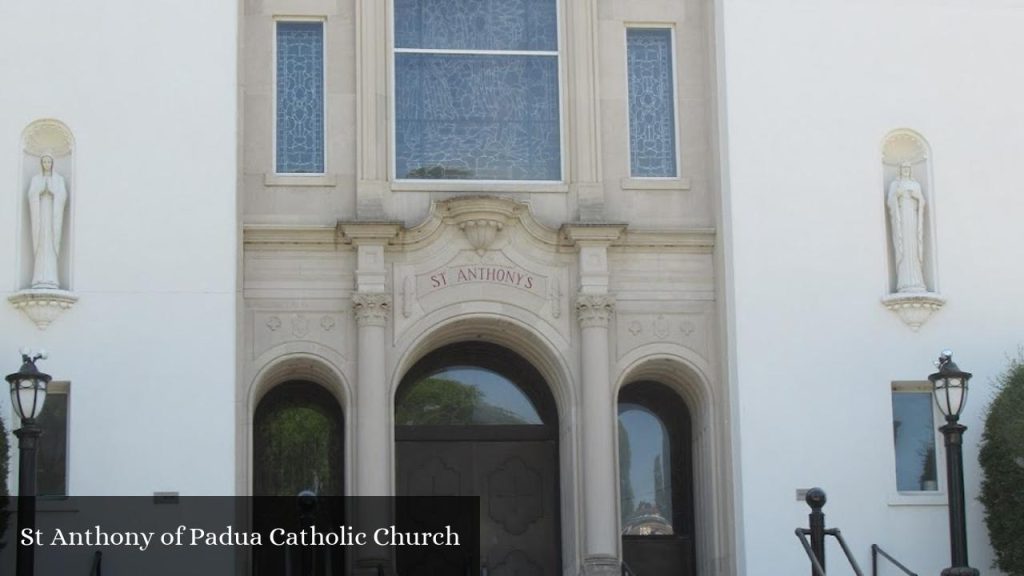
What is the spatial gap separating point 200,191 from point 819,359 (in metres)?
7.89

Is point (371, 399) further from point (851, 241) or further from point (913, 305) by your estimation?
point (913, 305)

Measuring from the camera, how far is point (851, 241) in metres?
23.7

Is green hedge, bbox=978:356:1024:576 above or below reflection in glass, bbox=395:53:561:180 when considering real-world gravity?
below

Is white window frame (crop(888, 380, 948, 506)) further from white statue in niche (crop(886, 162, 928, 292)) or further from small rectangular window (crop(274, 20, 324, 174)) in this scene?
small rectangular window (crop(274, 20, 324, 174))

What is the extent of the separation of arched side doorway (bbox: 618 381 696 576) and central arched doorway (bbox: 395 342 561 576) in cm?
105

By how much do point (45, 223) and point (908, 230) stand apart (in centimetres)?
1068

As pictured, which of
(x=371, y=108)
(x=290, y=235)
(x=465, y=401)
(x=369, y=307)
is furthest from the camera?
(x=465, y=401)

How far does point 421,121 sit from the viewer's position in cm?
2453

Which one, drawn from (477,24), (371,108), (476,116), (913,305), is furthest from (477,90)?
(913,305)

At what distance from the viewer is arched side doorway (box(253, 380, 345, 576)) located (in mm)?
25000

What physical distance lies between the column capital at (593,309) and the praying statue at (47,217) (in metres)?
6.42

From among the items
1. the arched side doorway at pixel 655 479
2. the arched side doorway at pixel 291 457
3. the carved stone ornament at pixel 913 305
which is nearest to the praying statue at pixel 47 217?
the arched side doorway at pixel 291 457

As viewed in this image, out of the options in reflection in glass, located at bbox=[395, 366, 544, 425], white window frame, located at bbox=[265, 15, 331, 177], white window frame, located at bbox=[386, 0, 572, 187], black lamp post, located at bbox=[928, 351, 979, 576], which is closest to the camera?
black lamp post, located at bbox=[928, 351, 979, 576]

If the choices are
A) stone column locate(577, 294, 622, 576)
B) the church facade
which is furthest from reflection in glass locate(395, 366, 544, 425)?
stone column locate(577, 294, 622, 576)
